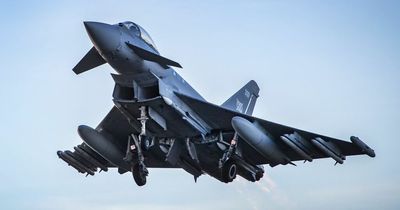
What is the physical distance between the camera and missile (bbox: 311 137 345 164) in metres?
22.3

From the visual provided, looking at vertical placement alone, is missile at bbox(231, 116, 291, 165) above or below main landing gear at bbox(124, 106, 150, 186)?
above

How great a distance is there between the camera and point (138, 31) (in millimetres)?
21312

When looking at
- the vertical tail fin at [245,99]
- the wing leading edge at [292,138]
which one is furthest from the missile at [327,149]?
the vertical tail fin at [245,99]

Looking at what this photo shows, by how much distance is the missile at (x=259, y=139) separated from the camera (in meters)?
21.6

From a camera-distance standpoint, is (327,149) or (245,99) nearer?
(327,149)

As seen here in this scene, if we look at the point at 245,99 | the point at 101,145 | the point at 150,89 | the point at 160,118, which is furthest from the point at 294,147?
the point at 101,145

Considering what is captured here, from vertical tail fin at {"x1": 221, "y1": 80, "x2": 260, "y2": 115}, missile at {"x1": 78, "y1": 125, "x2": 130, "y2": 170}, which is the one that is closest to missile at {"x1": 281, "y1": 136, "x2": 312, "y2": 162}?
vertical tail fin at {"x1": 221, "y1": 80, "x2": 260, "y2": 115}

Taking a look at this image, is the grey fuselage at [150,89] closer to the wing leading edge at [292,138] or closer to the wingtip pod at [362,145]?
the wing leading edge at [292,138]

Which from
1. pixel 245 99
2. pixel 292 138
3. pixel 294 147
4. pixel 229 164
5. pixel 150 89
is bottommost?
pixel 229 164

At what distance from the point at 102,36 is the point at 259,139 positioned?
7.11 m

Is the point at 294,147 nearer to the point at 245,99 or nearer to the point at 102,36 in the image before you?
the point at 245,99

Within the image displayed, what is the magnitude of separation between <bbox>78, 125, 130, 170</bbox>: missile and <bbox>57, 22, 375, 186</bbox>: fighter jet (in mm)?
41

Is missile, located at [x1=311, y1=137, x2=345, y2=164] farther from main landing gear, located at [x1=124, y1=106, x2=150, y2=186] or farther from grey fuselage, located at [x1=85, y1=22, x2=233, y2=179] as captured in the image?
main landing gear, located at [x1=124, y1=106, x2=150, y2=186]

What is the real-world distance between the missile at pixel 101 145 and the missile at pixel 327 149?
27.5 ft
